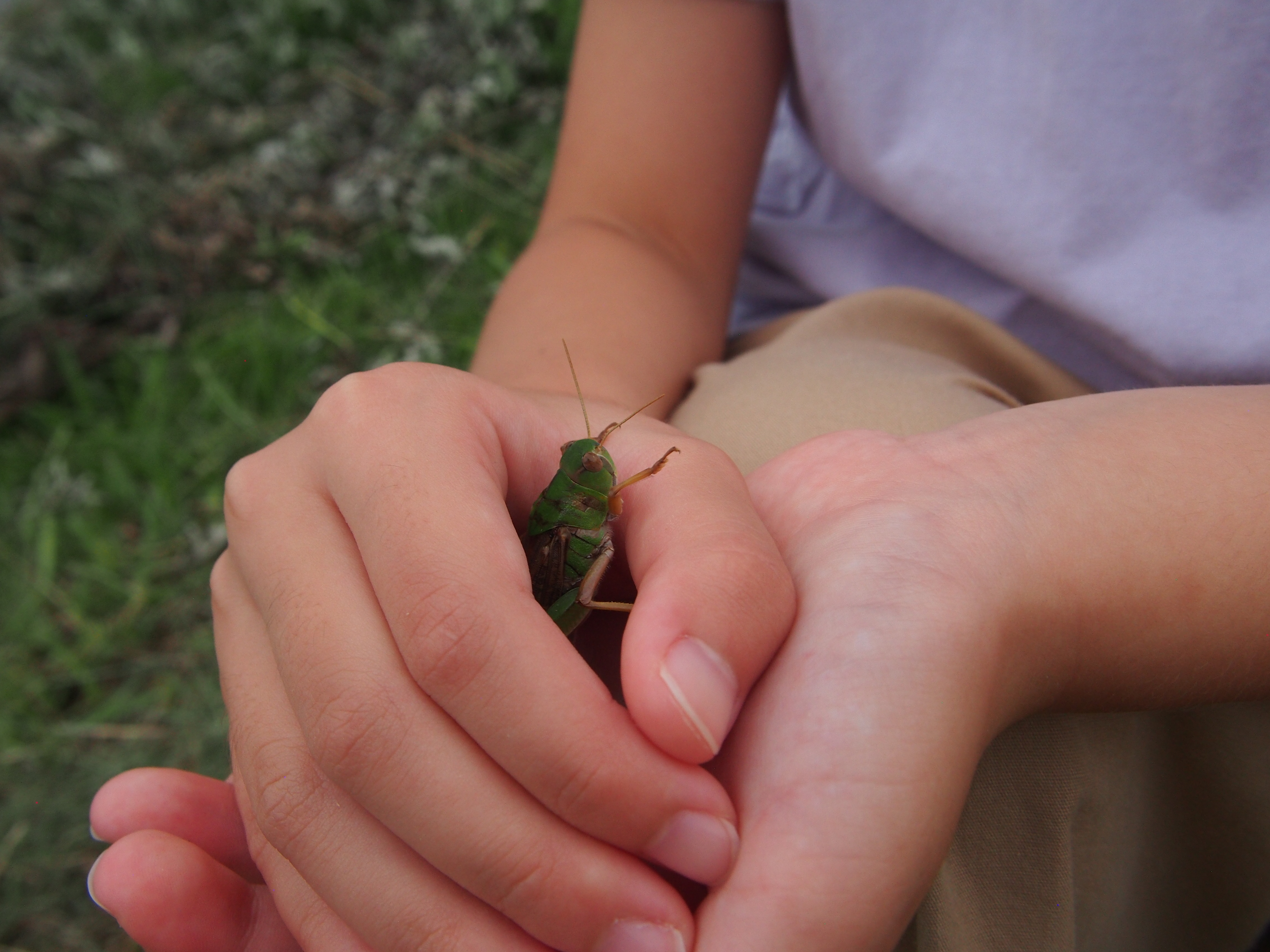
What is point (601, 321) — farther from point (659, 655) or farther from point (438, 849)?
point (438, 849)

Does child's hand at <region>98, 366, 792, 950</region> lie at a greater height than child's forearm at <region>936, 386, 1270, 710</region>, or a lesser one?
lesser

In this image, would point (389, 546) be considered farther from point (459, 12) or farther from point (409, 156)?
point (459, 12)

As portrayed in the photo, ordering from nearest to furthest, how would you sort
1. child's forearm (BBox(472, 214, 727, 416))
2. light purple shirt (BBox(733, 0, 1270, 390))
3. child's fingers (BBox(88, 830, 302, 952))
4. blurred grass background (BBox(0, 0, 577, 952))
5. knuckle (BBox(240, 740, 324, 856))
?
knuckle (BBox(240, 740, 324, 856))
child's fingers (BBox(88, 830, 302, 952))
light purple shirt (BBox(733, 0, 1270, 390))
child's forearm (BBox(472, 214, 727, 416))
blurred grass background (BBox(0, 0, 577, 952))

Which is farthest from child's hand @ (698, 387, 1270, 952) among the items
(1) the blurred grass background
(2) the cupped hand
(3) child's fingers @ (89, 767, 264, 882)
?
(1) the blurred grass background

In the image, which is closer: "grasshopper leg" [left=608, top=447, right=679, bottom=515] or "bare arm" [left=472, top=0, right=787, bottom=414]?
"grasshopper leg" [left=608, top=447, right=679, bottom=515]

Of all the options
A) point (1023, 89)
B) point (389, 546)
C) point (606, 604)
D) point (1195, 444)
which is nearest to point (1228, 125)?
point (1023, 89)

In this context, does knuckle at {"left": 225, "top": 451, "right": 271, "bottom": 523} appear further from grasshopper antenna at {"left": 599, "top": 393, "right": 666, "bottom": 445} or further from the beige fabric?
the beige fabric

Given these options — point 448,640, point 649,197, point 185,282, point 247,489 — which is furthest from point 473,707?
point 185,282

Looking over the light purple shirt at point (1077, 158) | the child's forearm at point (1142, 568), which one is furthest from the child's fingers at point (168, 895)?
the light purple shirt at point (1077, 158)
